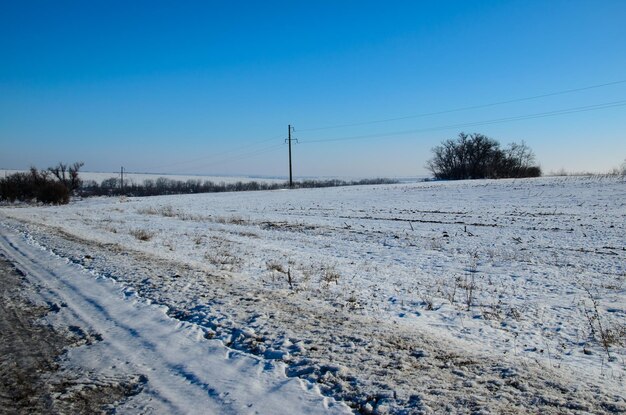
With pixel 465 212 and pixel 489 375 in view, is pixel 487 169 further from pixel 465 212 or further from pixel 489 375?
pixel 489 375

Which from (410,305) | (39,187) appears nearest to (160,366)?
(410,305)

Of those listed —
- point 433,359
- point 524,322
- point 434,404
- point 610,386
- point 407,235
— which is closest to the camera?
point 434,404

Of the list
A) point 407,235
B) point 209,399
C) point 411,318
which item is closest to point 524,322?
point 411,318

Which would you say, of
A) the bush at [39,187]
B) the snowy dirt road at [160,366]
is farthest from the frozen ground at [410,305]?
the bush at [39,187]

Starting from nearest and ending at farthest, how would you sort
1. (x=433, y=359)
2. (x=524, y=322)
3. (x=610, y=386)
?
(x=610, y=386), (x=433, y=359), (x=524, y=322)

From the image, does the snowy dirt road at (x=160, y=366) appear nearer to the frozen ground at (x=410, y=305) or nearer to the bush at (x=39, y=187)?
the frozen ground at (x=410, y=305)

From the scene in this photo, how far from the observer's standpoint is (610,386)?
13.1ft

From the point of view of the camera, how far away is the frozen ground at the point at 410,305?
153 inches

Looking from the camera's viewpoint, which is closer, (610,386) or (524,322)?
(610,386)

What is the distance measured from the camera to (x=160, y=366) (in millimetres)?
4285

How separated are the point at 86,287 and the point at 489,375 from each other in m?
6.99

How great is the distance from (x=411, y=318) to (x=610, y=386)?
2885mm

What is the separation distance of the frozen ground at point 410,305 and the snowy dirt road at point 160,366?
0.27m

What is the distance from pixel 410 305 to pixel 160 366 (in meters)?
4.59
